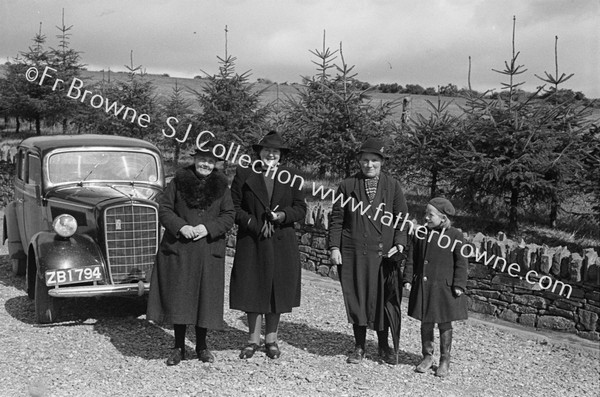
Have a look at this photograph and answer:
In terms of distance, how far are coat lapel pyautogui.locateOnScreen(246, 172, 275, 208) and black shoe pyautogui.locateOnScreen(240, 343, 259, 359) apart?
1.25m

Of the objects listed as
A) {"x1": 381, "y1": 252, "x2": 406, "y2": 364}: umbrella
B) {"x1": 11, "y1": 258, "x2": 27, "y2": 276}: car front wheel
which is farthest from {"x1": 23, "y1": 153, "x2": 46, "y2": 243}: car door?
{"x1": 381, "y1": 252, "x2": 406, "y2": 364}: umbrella

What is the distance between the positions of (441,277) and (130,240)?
330 cm

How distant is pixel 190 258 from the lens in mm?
5199

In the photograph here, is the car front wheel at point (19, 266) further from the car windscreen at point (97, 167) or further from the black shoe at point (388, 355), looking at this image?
the black shoe at point (388, 355)

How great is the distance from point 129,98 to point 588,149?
1519 centimetres

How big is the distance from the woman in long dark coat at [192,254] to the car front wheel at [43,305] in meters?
1.79

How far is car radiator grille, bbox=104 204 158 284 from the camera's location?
21.5 ft

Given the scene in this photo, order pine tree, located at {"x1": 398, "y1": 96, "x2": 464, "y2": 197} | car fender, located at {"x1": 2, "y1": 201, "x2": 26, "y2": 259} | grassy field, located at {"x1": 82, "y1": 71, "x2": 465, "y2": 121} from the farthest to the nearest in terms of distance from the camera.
→ 1. grassy field, located at {"x1": 82, "y1": 71, "x2": 465, "y2": 121}
2. pine tree, located at {"x1": 398, "y1": 96, "x2": 464, "y2": 197}
3. car fender, located at {"x1": 2, "y1": 201, "x2": 26, "y2": 259}

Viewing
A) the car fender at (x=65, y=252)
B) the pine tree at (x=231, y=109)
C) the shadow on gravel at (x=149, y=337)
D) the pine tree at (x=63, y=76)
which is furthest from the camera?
the pine tree at (x=63, y=76)

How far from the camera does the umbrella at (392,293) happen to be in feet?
17.7

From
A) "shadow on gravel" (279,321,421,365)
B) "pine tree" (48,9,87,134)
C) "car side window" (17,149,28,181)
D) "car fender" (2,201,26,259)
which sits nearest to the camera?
"shadow on gravel" (279,321,421,365)

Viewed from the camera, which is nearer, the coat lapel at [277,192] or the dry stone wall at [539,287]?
the coat lapel at [277,192]

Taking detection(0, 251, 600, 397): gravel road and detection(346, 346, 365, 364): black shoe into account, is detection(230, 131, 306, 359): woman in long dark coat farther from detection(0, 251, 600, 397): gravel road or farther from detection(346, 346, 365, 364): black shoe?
detection(346, 346, 365, 364): black shoe

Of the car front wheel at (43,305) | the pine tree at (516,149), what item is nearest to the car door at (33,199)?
the car front wheel at (43,305)
